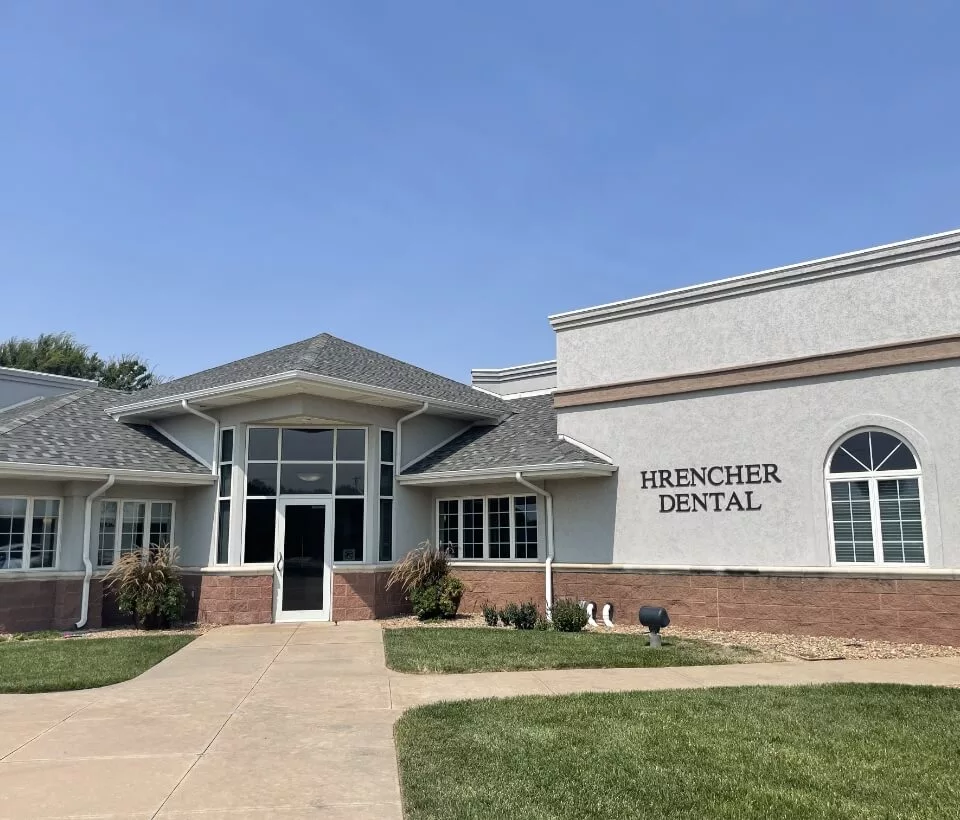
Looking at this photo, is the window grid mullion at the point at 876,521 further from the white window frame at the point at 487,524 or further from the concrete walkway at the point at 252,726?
the white window frame at the point at 487,524

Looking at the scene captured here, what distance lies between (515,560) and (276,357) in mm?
7749

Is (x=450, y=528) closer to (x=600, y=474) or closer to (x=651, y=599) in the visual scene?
(x=600, y=474)

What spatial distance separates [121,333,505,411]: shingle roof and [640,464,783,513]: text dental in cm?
552

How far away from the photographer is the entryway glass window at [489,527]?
16.5 metres

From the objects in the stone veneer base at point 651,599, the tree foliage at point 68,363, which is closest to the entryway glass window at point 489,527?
the stone veneer base at point 651,599

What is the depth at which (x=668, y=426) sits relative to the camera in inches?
589

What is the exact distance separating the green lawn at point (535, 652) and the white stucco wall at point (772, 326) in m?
5.18

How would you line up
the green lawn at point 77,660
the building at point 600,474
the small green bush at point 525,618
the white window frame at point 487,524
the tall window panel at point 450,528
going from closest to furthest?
1. the green lawn at point 77,660
2. the building at point 600,474
3. the small green bush at point 525,618
4. the white window frame at point 487,524
5. the tall window panel at point 450,528

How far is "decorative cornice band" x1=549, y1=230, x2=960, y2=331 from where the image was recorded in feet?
40.9

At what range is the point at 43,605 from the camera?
49.2 feet

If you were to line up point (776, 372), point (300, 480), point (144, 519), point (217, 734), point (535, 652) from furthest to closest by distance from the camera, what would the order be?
point (144, 519) → point (300, 480) → point (776, 372) → point (535, 652) → point (217, 734)

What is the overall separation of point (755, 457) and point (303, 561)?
9.00 meters

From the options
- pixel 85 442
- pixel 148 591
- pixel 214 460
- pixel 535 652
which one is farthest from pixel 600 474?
pixel 85 442

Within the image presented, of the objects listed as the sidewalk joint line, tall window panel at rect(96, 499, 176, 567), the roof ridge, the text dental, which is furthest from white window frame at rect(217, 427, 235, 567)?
the text dental
